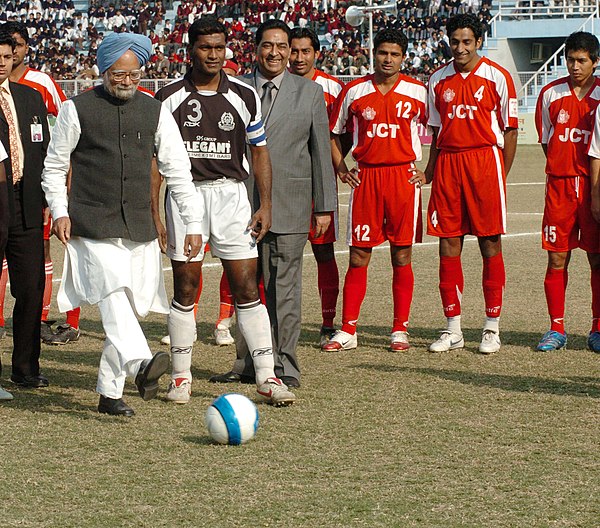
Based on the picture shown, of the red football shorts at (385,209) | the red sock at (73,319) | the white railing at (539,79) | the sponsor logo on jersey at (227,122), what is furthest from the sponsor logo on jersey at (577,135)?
the white railing at (539,79)

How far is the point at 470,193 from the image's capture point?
873 cm

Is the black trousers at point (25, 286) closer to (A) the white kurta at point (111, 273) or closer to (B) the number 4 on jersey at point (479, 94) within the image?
(A) the white kurta at point (111, 273)

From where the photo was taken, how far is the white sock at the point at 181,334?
7.04m

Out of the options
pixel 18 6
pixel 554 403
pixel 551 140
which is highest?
pixel 18 6

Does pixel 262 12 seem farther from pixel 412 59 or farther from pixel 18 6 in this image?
pixel 18 6

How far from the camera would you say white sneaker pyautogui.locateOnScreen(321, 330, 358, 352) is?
29.0 ft

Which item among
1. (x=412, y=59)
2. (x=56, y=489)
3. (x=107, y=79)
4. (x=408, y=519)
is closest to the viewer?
(x=408, y=519)

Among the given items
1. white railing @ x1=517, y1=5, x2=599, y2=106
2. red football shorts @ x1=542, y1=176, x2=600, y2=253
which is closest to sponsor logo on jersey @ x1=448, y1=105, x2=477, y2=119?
red football shorts @ x1=542, y1=176, x2=600, y2=253

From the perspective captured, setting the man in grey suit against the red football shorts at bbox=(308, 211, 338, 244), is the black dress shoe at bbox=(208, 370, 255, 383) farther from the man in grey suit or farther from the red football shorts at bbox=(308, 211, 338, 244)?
the red football shorts at bbox=(308, 211, 338, 244)

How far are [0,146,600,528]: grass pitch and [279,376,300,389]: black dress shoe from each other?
0.20ft

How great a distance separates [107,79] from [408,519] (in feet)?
10.2

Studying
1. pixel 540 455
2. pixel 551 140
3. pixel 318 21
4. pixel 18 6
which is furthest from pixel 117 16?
pixel 540 455

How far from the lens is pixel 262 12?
4841cm

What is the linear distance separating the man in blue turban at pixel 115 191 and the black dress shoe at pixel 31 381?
45.5 inches
